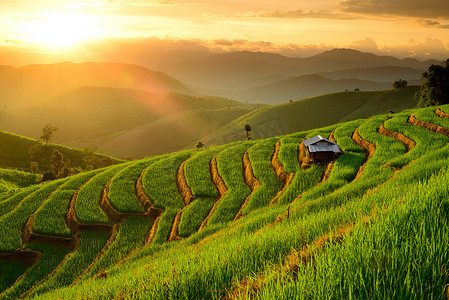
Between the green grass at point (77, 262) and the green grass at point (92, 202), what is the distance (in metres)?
1.00

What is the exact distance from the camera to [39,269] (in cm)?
1645

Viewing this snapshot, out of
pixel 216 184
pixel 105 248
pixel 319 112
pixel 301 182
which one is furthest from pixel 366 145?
pixel 319 112

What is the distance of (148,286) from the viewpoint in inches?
195

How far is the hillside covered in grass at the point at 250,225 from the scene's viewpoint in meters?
3.65

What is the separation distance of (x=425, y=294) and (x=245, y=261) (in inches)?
117

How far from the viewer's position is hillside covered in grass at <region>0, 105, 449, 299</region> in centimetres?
365

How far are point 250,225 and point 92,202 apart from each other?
1539 centimetres

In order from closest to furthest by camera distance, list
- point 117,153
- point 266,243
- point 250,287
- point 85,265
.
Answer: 1. point 250,287
2. point 266,243
3. point 85,265
4. point 117,153

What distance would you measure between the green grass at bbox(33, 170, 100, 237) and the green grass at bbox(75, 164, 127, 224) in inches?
39.6

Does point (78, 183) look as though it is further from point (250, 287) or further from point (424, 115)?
point (424, 115)

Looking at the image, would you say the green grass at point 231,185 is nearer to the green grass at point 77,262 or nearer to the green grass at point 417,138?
the green grass at point 77,262

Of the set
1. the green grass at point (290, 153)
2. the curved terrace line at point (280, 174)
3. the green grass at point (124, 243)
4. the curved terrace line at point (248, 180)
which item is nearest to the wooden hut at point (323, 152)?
the green grass at point (290, 153)

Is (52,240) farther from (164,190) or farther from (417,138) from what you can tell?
(417,138)

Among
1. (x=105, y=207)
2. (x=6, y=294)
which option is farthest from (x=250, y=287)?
(x=105, y=207)
